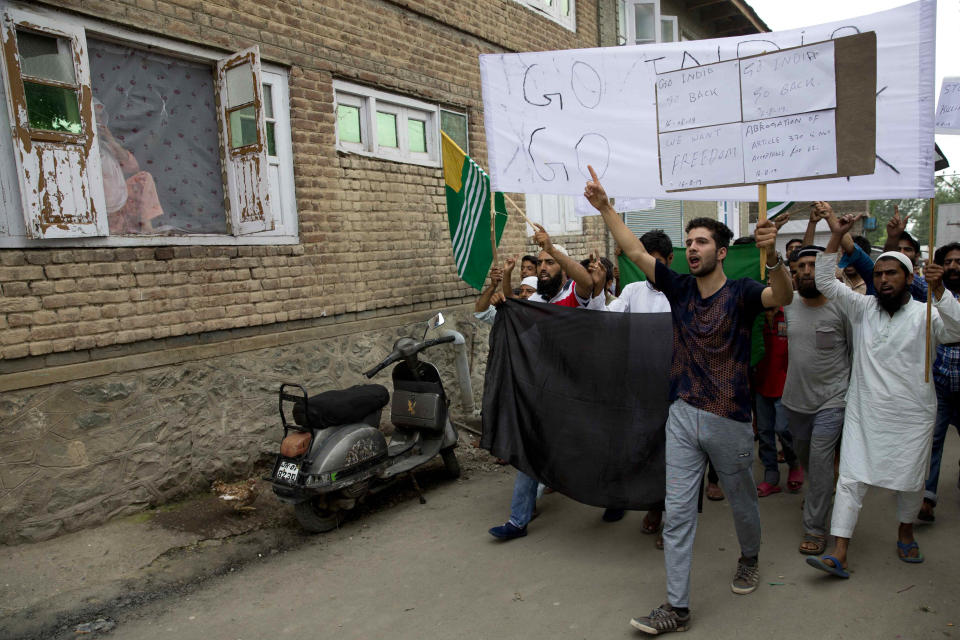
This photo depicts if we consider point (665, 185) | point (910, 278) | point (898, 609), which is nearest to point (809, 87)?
point (665, 185)

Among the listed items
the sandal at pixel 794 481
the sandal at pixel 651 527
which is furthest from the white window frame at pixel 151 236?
the sandal at pixel 794 481

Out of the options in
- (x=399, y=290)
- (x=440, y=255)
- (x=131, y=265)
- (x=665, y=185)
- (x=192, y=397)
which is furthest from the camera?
(x=440, y=255)

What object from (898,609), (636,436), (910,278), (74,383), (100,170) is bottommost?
(898,609)

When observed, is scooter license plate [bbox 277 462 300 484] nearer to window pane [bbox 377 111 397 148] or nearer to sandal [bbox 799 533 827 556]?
sandal [bbox 799 533 827 556]

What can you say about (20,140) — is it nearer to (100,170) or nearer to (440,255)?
(100,170)

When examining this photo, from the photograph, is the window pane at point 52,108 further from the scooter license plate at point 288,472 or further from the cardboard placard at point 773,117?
the cardboard placard at point 773,117

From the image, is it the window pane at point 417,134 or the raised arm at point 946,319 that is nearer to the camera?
the raised arm at point 946,319

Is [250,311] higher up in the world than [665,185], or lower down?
lower down

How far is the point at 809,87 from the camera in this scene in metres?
3.60

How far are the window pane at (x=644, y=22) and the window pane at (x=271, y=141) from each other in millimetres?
9539

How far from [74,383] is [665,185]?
425cm

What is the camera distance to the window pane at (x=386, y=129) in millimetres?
7645

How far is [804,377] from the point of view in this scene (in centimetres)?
458

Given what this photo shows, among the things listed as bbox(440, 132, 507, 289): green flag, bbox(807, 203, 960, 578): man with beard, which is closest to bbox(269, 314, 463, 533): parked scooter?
bbox(440, 132, 507, 289): green flag
